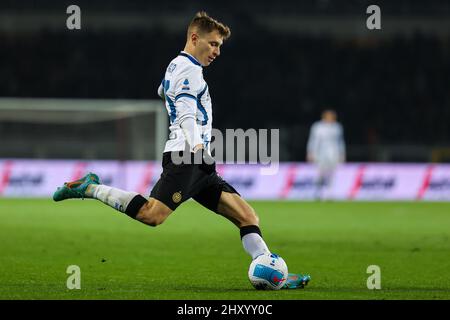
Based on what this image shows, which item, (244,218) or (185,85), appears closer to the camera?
(185,85)

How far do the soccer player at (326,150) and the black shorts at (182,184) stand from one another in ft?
47.3

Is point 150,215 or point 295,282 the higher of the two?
point 150,215

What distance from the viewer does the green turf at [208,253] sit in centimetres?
710

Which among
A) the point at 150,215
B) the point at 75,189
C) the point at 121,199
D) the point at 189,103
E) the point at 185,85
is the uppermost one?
the point at 185,85

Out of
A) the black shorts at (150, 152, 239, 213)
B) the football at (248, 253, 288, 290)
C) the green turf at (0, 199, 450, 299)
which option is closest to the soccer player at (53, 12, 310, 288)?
the black shorts at (150, 152, 239, 213)

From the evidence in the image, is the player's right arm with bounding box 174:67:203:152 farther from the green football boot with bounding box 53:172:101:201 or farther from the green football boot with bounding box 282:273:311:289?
the green football boot with bounding box 282:273:311:289

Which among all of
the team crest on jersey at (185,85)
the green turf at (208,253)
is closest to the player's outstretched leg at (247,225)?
the green turf at (208,253)

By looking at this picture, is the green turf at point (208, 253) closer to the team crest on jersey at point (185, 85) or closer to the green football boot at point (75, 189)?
the green football boot at point (75, 189)

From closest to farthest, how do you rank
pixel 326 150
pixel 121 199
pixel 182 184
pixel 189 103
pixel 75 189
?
pixel 189 103 → pixel 182 184 → pixel 121 199 → pixel 75 189 → pixel 326 150

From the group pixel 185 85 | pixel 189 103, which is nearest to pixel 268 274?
pixel 189 103

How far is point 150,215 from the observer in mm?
7070

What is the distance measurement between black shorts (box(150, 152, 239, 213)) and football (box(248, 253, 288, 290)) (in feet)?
1.95

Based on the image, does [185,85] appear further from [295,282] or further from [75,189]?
[295,282]

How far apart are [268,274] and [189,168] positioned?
997 millimetres
